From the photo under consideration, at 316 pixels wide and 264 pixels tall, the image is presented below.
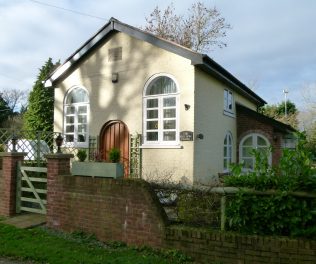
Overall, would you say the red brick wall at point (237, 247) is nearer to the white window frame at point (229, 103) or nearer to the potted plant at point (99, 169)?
the potted plant at point (99, 169)

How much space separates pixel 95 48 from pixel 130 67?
1837mm

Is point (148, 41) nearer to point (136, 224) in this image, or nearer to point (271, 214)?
point (136, 224)


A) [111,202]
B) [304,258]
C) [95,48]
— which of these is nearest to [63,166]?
[111,202]

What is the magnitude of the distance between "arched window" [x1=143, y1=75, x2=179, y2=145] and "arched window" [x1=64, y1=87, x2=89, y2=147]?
2771mm

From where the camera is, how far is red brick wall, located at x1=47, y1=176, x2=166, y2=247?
21.8ft

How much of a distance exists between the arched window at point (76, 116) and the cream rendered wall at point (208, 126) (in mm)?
4514

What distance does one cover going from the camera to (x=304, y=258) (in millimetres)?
5270

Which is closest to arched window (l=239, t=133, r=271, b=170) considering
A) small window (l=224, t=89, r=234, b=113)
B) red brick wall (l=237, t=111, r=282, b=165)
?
red brick wall (l=237, t=111, r=282, b=165)

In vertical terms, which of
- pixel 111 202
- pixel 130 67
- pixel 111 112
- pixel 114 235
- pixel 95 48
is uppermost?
pixel 95 48

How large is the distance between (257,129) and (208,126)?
410 centimetres

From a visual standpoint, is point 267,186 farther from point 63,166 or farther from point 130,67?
point 130,67

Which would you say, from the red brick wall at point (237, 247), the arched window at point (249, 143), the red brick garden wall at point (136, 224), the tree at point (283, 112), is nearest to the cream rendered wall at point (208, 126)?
the arched window at point (249, 143)

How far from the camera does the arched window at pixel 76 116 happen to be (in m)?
14.5

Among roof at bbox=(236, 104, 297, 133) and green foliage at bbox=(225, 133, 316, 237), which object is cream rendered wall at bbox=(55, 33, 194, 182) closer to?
roof at bbox=(236, 104, 297, 133)
